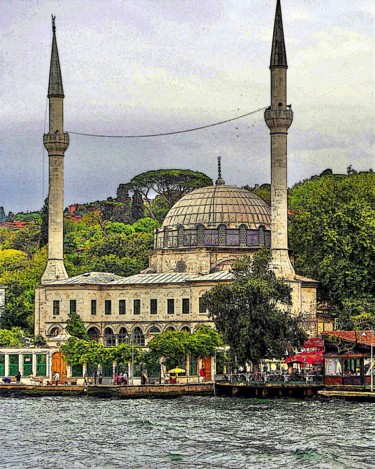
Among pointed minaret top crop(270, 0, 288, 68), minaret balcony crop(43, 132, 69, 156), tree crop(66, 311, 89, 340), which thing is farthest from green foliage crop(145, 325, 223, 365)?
minaret balcony crop(43, 132, 69, 156)

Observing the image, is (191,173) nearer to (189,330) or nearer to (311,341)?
(189,330)

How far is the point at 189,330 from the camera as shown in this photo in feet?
225

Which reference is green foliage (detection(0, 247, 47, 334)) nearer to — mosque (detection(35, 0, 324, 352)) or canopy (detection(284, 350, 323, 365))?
mosque (detection(35, 0, 324, 352))

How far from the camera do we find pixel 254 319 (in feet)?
188

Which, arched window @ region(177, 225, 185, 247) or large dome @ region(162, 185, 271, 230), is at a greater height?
large dome @ region(162, 185, 271, 230)

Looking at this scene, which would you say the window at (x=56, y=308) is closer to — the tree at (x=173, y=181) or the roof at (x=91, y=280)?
the roof at (x=91, y=280)

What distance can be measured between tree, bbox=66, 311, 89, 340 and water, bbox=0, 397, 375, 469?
15.1 metres

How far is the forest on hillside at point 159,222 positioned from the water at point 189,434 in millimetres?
12879

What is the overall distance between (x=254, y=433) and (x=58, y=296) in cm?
3026

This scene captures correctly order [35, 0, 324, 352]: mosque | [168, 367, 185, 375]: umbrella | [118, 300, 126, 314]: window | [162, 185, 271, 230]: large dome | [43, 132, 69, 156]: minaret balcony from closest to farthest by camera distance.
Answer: [168, 367, 185, 375]: umbrella, [35, 0, 324, 352]: mosque, [118, 300, 126, 314]: window, [43, 132, 69, 156]: minaret balcony, [162, 185, 271, 230]: large dome

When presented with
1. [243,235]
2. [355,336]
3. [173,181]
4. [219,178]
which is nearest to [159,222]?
[173,181]

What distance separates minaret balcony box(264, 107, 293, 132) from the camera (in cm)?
6519

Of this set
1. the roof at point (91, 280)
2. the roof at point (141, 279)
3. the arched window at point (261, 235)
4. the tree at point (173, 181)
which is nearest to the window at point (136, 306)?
the roof at point (141, 279)

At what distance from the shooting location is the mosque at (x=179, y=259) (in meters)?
65.3
